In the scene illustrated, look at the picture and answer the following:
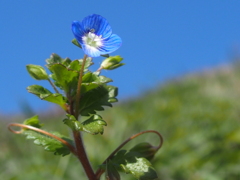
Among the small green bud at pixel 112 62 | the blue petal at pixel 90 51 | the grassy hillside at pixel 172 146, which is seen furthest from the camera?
the grassy hillside at pixel 172 146

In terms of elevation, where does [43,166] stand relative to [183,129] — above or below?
above

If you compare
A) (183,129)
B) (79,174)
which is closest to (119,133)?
(183,129)

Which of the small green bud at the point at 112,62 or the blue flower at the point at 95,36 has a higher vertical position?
the blue flower at the point at 95,36

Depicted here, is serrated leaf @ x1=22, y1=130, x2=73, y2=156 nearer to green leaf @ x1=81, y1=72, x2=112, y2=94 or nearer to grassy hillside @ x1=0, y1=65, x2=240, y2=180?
green leaf @ x1=81, y1=72, x2=112, y2=94

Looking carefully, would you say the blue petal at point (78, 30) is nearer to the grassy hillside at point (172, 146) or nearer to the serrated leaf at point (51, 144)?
the serrated leaf at point (51, 144)

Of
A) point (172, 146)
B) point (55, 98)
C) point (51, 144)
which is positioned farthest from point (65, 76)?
point (172, 146)

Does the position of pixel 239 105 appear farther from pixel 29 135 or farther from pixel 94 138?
pixel 29 135

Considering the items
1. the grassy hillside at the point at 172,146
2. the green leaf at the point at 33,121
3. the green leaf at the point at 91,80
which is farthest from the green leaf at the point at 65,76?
the grassy hillside at the point at 172,146
